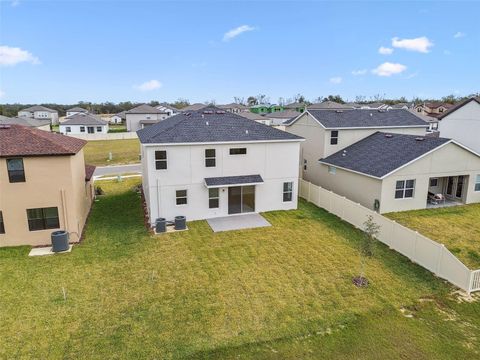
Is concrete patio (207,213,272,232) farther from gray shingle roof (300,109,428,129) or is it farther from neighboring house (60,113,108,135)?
neighboring house (60,113,108,135)

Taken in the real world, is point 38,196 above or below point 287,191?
above

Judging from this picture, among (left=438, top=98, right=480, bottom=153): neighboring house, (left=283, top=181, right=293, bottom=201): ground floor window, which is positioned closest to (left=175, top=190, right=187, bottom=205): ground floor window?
(left=283, top=181, right=293, bottom=201): ground floor window

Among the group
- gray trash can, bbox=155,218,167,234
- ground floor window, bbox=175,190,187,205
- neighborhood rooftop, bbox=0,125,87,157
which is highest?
neighborhood rooftop, bbox=0,125,87,157

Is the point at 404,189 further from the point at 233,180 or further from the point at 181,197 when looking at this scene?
the point at 181,197

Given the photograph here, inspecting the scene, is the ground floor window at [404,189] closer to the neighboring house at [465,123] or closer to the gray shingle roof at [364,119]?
the gray shingle roof at [364,119]

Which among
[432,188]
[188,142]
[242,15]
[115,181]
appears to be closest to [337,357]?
[188,142]

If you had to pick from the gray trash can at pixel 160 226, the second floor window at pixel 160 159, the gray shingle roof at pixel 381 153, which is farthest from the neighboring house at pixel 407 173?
the gray trash can at pixel 160 226

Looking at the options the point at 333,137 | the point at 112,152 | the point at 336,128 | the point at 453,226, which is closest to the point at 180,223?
the point at 333,137
